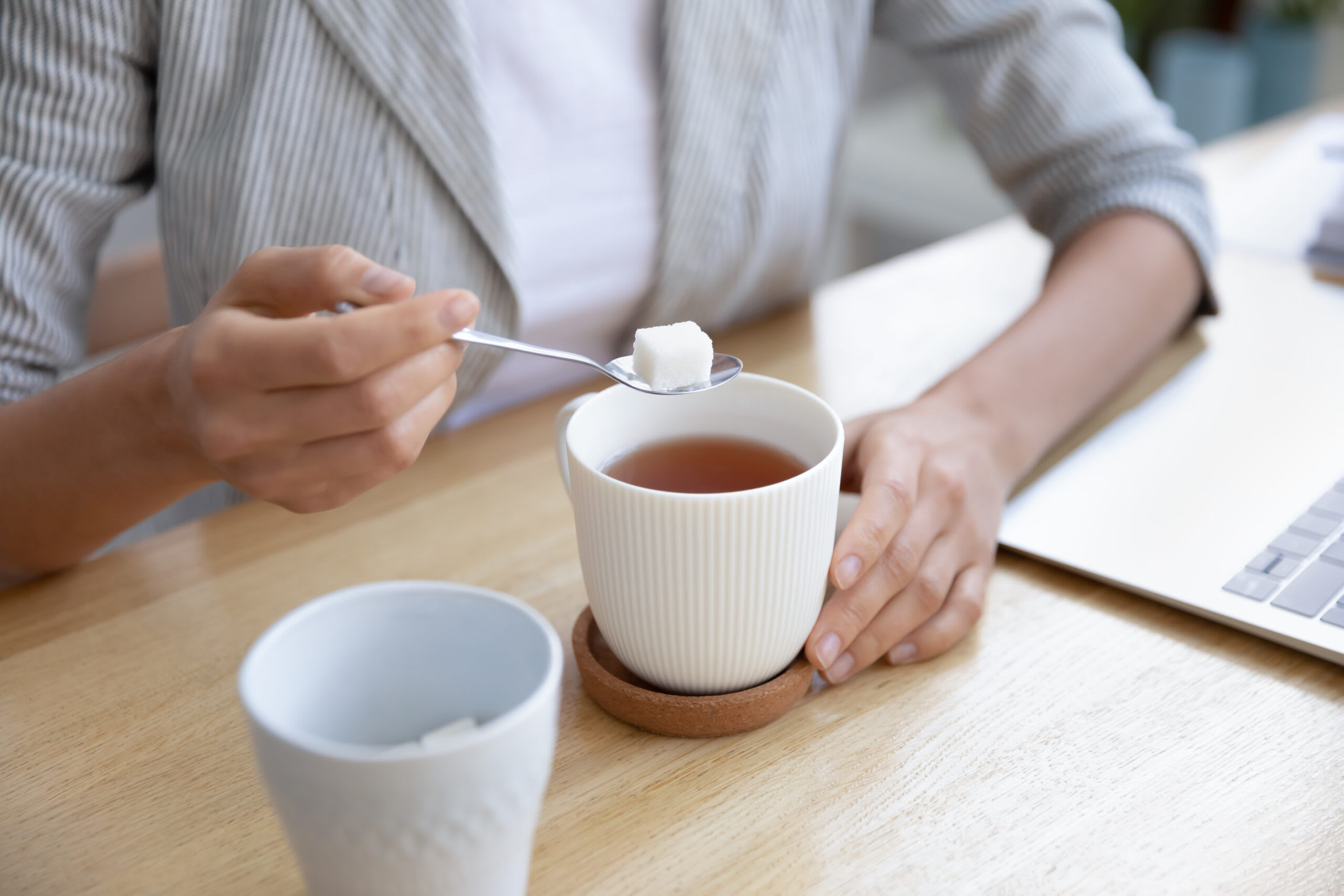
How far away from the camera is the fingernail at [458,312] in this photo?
424 mm

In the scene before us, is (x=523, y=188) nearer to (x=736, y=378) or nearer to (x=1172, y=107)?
(x=736, y=378)

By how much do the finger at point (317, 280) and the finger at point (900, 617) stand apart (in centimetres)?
29

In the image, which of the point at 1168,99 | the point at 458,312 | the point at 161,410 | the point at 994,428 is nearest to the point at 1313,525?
the point at 994,428

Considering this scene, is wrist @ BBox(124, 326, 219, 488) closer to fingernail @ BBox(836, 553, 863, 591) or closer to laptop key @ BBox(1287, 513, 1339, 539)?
fingernail @ BBox(836, 553, 863, 591)

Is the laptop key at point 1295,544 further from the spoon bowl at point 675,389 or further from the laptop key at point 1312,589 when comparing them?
the spoon bowl at point 675,389

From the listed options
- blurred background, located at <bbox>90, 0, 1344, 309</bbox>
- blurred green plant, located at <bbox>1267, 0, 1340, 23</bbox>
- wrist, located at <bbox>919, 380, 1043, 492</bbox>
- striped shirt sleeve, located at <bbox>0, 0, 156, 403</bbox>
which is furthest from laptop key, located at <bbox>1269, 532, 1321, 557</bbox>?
blurred green plant, located at <bbox>1267, 0, 1340, 23</bbox>

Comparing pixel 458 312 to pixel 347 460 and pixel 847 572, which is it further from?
pixel 847 572

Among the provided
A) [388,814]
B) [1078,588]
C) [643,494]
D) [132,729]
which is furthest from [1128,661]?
[132,729]

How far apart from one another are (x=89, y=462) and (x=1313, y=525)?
0.73 meters

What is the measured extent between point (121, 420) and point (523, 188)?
1.32ft

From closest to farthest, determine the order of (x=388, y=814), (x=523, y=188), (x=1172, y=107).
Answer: (x=388, y=814) → (x=523, y=188) → (x=1172, y=107)

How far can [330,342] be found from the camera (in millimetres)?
420

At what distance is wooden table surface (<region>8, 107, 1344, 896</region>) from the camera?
45 centimetres

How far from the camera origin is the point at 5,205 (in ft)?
2.27
